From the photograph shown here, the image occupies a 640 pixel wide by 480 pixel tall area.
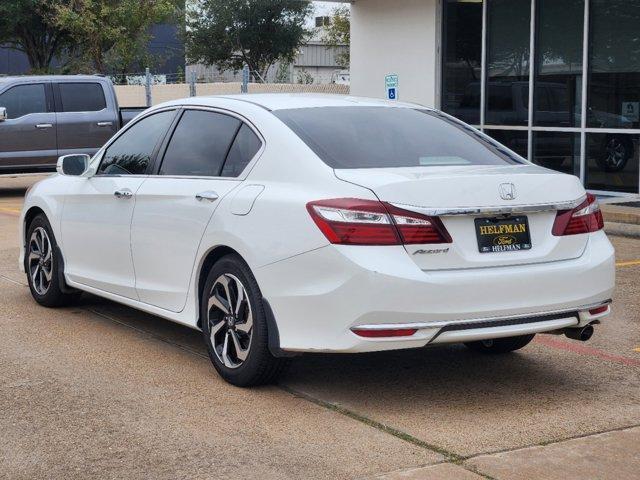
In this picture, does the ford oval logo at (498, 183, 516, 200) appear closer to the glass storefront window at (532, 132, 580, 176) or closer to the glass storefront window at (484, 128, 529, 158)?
the glass storefront window at (532, 132, 580, 176)

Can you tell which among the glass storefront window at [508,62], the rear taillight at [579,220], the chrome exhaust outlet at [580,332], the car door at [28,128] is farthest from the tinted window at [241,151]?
the car door at [28,128]

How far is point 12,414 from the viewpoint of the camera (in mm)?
5621

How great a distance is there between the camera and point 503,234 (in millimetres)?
5684

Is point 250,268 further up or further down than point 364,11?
further down

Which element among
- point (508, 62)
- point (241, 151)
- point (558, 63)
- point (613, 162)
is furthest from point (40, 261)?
point (508, 62)

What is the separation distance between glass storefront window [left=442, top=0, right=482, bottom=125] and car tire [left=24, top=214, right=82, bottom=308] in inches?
487

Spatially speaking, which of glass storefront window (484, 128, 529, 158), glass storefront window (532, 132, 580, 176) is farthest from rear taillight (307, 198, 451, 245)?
glass storefront window (484, 128, 529, 158)

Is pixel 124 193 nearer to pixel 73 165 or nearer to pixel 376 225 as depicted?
pixel 73 165

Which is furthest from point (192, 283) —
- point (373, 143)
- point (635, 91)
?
Answer: point (635, 91)

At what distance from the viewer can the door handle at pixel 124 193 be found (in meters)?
7.19

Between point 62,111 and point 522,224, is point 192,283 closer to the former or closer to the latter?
point 522,224

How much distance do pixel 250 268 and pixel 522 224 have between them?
1422 mm

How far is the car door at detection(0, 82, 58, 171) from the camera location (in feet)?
62.7

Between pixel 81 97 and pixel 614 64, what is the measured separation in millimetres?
9034
